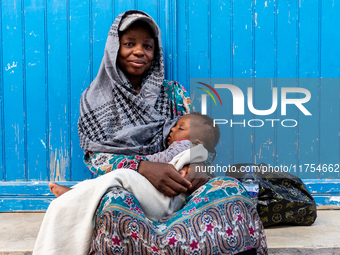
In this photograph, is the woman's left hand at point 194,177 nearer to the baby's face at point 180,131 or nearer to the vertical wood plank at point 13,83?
the baby's face at point 180,131

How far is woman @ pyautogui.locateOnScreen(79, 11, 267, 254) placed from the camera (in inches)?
47.4

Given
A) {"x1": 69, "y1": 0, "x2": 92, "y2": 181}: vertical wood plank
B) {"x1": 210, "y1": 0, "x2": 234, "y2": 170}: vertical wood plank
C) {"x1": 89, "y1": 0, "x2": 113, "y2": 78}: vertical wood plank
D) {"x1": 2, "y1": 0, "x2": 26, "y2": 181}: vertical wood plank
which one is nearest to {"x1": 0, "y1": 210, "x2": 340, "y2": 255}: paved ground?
{"x1": 2, "y1": 0, "x2": 26, "y2": 181}: vertical wood plank

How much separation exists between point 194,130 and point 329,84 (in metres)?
1.32

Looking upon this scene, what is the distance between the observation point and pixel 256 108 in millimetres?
2314

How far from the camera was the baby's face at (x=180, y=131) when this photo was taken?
1.65 meters

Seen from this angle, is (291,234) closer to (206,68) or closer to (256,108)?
(256,108)

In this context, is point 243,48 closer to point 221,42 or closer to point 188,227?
point 221,42

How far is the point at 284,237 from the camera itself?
172 cm

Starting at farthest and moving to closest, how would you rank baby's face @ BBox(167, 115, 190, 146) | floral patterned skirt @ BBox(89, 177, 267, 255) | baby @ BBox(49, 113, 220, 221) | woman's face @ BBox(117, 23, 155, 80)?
woman's face @ BBox(117, 23, 155, 80)
baby's face @ BBox(167, 115, 190, 146)
baby @ BBox(49, 113, 220, 221)
floral patterned skirt @ BBox(89, 177, 267, 255)

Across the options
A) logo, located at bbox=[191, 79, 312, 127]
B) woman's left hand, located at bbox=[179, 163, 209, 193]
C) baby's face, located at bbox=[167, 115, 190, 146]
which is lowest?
woman's left hand, located at bbox=[179, 163, 209, 193]

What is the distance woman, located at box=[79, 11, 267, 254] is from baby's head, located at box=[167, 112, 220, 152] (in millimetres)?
80

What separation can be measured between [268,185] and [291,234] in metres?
0.31

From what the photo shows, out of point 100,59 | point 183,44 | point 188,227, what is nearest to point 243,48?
point 183,44

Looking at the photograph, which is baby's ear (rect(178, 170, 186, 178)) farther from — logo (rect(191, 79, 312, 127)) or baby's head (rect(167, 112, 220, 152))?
logo (rect(191, 79, 312, 127))
